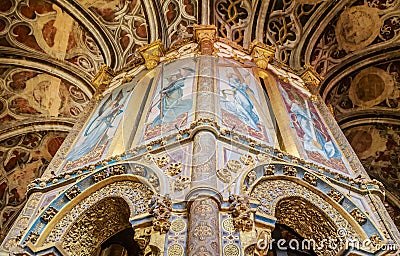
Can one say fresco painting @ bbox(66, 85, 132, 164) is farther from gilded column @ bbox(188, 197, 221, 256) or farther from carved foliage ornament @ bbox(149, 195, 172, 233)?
gilded column @ bbox(188, 197, 221, 256)

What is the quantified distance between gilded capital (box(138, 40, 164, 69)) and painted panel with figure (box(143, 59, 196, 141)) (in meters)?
0.29

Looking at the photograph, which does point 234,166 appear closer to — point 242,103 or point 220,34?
point 242,103

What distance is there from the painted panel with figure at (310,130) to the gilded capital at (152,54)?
1.79 meters

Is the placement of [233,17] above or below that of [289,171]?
above

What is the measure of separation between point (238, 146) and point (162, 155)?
75 cm

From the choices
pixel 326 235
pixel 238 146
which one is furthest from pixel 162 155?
pixel 326 235

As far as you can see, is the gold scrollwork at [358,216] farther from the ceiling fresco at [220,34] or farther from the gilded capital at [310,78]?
the ceiling fresco at [220,34]

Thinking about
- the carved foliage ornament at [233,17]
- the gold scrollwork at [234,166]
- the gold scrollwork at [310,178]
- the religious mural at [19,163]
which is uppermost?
the carved foliage ornament at [233,17]

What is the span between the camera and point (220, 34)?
10094 mm

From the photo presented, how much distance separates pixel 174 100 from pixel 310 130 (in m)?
1.68

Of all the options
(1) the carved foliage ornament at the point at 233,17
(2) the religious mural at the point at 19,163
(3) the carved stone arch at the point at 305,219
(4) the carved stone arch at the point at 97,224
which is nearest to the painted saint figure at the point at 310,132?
(3) the carved stone arch at the point at 305,219

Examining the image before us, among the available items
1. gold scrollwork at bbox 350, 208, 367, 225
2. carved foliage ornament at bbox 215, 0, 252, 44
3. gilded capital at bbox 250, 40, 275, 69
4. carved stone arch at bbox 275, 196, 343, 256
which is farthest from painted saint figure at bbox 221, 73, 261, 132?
carved foliage ornament at bbox 215, 0, 252, 44

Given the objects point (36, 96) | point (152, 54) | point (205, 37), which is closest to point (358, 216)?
point (205, 37)

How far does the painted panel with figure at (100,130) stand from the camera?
6.71 meters
